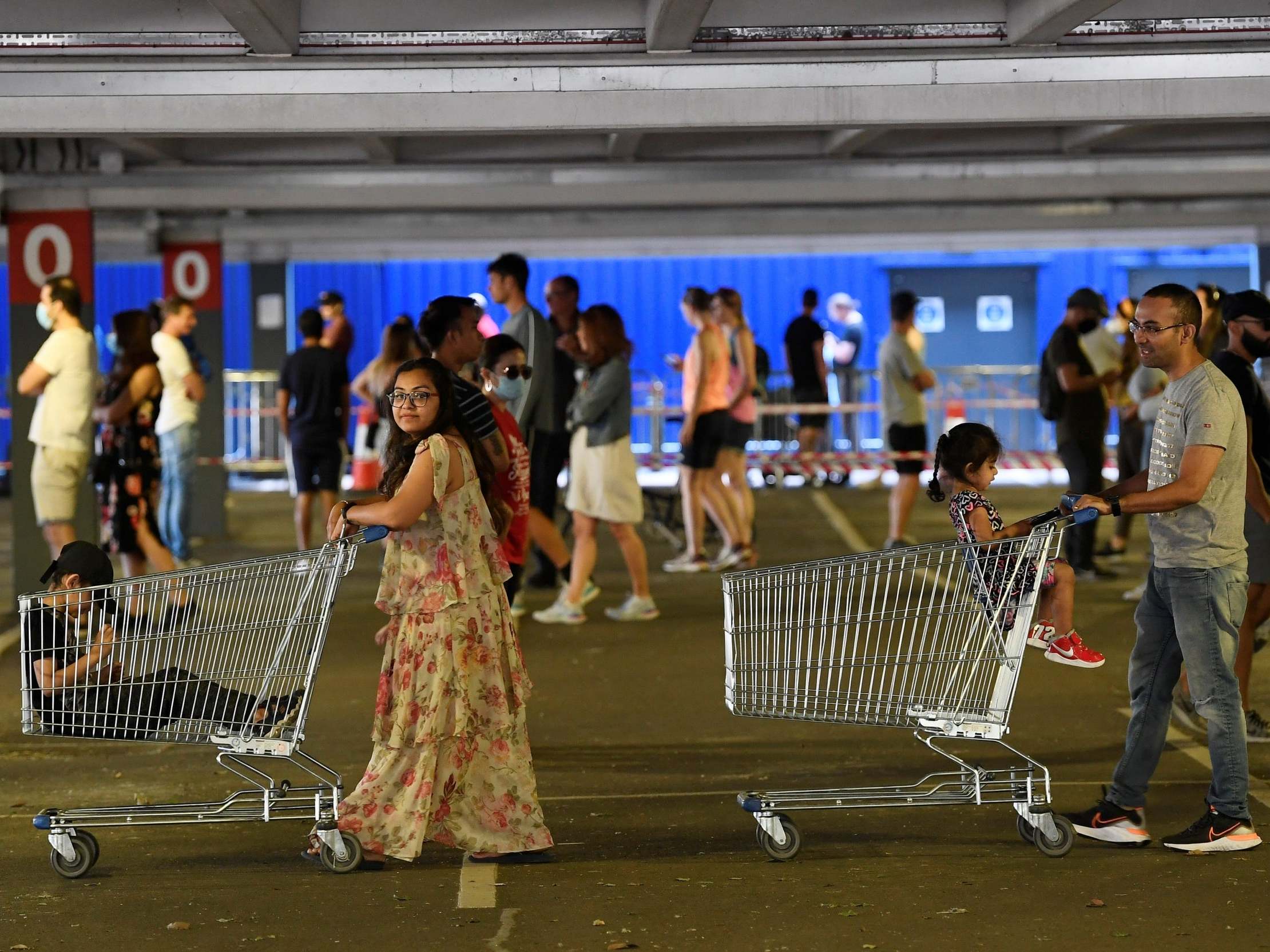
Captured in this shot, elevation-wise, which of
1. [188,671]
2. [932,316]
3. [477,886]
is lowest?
[477,886]

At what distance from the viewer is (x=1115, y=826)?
4.96 meters

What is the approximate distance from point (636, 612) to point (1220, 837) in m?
5.22

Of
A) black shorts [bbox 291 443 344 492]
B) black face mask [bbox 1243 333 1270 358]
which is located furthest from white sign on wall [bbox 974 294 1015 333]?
black face mask [bbox 1243 333 1270 358]

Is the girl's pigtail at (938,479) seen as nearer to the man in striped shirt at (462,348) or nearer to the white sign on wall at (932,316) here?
the man in striped shirt at (462,348)

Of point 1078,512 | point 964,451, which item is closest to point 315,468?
point 964,451

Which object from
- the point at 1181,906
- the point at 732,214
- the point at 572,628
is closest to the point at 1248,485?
the point at 1181,906

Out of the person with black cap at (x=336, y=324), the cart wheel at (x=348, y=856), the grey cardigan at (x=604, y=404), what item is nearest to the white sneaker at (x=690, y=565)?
the grey cardigan at (x=604, y=404)

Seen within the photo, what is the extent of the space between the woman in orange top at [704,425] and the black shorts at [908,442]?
1429 millimetres

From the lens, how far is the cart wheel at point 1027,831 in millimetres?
4926

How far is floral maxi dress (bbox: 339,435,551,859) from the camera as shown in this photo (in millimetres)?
4738

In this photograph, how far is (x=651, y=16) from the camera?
6.53 metres

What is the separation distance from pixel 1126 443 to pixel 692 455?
3422 mm

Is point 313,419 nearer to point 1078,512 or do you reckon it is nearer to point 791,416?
point 1078,512

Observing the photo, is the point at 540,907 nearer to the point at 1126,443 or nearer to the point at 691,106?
the point at 691,106
